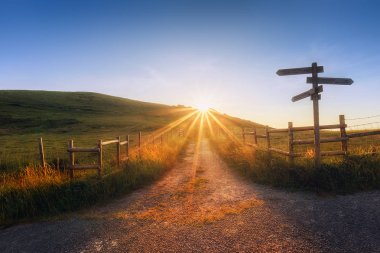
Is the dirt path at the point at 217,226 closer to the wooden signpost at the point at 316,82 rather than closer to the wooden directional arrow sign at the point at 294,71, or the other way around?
the wooden signpost at the point at 316,82

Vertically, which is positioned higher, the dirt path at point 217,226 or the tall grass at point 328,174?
the tall grass at point 328,174

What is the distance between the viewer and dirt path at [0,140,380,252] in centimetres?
538

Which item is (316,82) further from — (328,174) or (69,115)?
(69,115)

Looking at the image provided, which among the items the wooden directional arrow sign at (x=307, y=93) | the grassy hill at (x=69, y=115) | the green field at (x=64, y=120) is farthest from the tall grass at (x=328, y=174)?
the grassy hill at (x=69, y=115)

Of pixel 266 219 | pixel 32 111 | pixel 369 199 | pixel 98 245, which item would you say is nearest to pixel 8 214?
pixel 98 245

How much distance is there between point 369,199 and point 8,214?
1018 centimetres

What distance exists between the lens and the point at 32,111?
62125 mm

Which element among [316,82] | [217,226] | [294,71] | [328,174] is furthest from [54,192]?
[316,82]

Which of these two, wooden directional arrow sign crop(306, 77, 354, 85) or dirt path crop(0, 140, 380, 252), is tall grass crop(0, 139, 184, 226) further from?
wooden directional arrow sign crop(306, 77, 354, 85)

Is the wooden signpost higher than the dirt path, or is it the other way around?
the wooden signpost

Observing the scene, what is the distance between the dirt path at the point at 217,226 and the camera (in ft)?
17.6

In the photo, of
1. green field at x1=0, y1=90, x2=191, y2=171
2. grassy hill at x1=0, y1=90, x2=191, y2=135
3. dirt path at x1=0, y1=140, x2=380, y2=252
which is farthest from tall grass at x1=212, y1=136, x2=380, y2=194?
grassy hill at x1=0, y1=90, x2=191, y2=135

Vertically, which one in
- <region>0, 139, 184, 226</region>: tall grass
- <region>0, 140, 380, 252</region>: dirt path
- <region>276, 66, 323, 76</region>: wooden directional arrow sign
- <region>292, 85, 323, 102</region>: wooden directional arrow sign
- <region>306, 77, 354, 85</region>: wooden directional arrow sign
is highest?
Result: <region>276, 66, 323, 76</region>: wooden directional arrow sign

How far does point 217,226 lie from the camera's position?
6316mm
